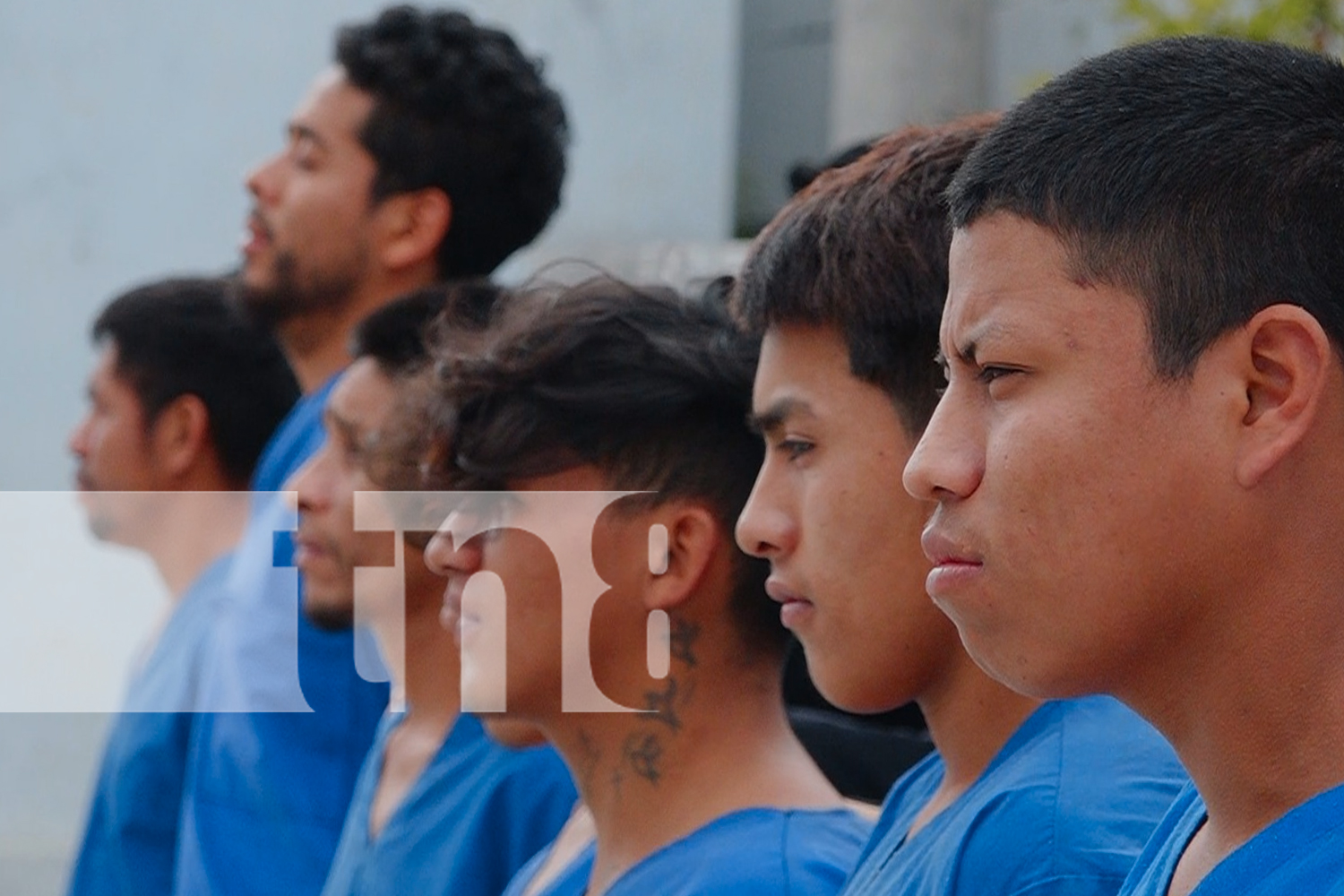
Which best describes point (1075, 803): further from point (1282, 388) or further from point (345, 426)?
point (345, 426)

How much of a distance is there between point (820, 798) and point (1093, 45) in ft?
17.9

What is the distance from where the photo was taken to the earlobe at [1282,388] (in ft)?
3.73

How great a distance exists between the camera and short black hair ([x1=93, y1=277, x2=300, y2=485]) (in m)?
3.88

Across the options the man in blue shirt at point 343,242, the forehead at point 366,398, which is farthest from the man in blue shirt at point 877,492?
the man in blue shirt at point 343,242

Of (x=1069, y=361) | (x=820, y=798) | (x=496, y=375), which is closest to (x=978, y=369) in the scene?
(x=1069, y=361)

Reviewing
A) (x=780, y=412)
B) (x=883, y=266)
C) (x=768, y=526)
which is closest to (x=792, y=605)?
(x=768, y=526)

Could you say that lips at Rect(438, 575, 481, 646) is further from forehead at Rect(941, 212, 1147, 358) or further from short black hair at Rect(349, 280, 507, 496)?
forehead at Rect(941, 212, 1147, 358)

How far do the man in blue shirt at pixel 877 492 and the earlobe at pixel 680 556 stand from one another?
29 cm

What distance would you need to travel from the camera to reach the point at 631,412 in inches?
86.3

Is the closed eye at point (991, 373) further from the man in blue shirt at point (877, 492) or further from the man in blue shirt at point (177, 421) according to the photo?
the man in blue shirt at point (177, 421)

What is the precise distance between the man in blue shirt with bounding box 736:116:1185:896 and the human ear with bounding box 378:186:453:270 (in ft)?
5.42

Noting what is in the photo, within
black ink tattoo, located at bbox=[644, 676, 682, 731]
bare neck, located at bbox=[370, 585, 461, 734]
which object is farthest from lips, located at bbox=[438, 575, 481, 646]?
bare neck, located at bbox=[370, 585, 461, 734]

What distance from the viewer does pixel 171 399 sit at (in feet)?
12.7

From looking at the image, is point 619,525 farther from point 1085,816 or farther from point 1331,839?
point 1331,839
